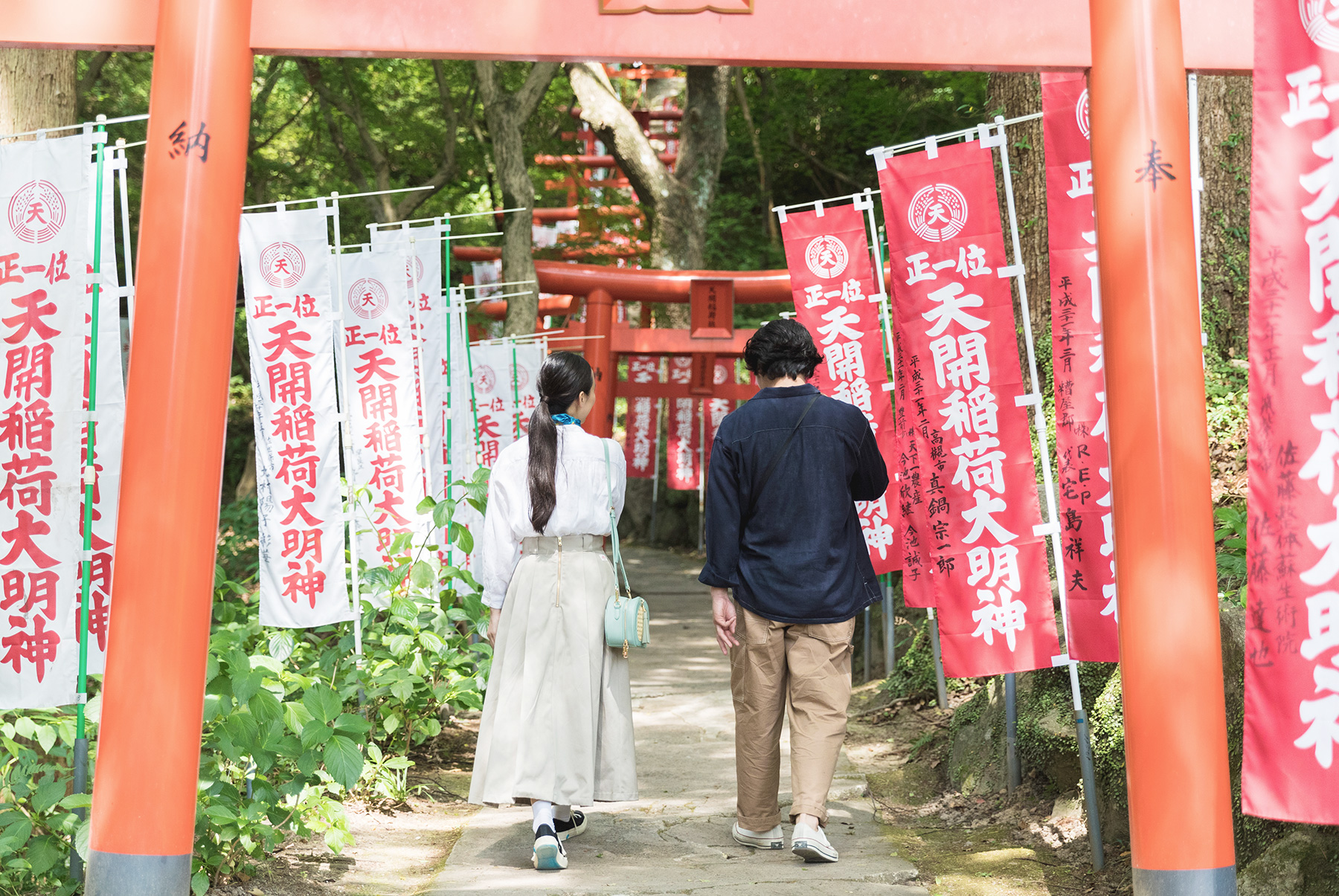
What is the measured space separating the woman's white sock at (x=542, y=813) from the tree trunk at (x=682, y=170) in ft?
33.7

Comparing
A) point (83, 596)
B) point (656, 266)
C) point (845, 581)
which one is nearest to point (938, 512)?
point (845, 581)

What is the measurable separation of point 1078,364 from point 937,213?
3.11ft

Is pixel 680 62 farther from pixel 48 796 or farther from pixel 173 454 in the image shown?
pixel 48 796

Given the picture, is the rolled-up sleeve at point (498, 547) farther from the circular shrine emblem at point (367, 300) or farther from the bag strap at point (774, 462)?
the circular shrine emblem at point (367, 300)

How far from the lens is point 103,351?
3787mm

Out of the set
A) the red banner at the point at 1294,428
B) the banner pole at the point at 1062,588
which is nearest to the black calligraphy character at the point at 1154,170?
the red banner at the point at 1294,428

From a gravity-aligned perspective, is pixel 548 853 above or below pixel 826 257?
below

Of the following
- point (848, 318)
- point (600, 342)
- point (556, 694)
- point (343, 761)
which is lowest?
point (343, 761)

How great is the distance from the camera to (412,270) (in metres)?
7.08

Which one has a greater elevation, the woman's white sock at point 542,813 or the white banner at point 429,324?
the white banner at point 429,324

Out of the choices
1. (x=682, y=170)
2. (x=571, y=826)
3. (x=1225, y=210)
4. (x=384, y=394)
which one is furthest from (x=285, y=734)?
(x=682, y=170)

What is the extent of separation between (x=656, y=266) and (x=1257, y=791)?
1211 centimetres

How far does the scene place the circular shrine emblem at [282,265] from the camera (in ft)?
18.4

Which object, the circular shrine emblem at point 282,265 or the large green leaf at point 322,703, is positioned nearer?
the large green leaf at point 322,703
